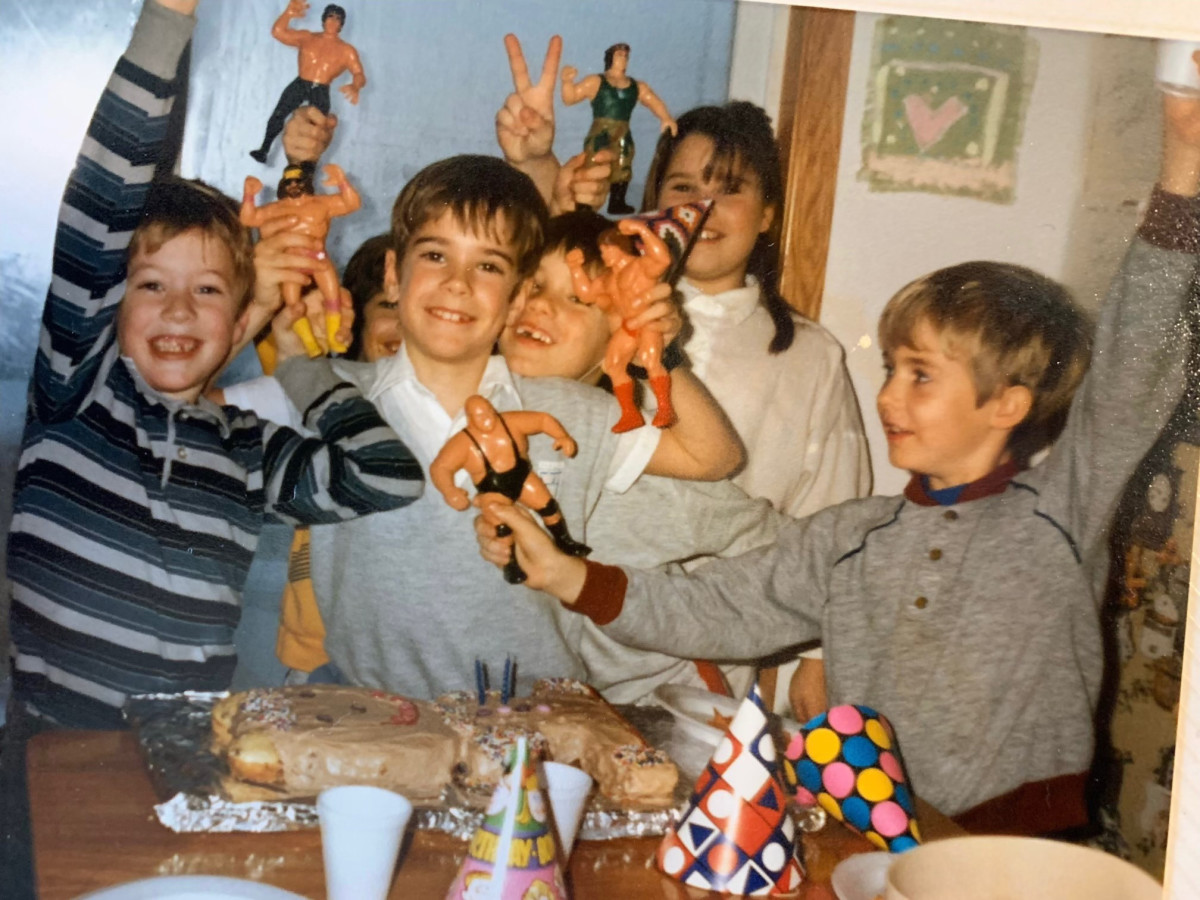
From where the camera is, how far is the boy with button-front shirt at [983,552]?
3.91 feet

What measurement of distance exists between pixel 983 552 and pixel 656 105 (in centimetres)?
56

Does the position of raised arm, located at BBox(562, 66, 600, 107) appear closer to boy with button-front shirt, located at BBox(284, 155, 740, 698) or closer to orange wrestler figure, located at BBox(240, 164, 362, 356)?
boy with button-front shirt, located at BBox(284, 155, 740, 698)

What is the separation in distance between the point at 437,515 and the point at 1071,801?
72 centimetres

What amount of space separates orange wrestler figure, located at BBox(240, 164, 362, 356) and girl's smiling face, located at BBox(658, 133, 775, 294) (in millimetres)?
311

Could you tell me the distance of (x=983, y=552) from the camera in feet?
3.93

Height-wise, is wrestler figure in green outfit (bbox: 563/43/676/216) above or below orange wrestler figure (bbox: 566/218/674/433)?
above

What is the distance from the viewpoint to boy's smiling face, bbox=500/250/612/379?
112cm

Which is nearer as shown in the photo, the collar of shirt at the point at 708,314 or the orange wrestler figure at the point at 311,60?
the orange wrestler figure at the point at 311,60

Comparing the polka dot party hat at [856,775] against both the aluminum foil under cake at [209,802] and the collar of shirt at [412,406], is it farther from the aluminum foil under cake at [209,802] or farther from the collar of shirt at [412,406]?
the collar of shirt at [412,406]

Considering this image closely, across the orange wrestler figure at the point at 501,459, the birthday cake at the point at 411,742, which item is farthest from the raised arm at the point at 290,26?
the birthday cake at the point at 411,742

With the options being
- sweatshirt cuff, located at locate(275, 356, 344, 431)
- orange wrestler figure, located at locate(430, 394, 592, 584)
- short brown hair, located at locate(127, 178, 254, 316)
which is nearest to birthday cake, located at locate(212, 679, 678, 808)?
orange wrestler figure, located at locate(430, 394, 592, 584)

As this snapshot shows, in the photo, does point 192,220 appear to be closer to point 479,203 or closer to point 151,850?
point 479,203

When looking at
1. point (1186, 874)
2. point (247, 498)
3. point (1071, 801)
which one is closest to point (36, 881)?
point (247, 498)

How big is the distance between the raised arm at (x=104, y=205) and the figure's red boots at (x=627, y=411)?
0.47m
